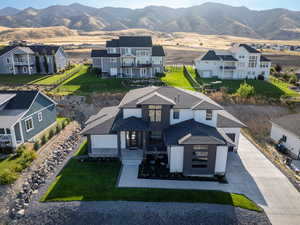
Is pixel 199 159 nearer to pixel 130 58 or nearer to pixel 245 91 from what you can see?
pixel 245 91

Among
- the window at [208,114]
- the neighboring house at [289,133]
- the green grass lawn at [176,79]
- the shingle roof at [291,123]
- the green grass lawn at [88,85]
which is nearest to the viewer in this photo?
the window at [208,114]

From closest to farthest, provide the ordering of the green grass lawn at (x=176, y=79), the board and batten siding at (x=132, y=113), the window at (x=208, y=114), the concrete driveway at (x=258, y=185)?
1. the concrete driveway at (x=258, y=185)
2. the window at (x=208, y=114)
3. the board and batten siding at (x=132, y=113)
4. the green grass lawn at (x=176, y=79)

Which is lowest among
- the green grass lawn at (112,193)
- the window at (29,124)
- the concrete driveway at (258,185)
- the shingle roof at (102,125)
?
the concrete driveway at (258,185)

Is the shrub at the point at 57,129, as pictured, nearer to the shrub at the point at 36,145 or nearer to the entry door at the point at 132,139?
the shrub at the point at 36,145

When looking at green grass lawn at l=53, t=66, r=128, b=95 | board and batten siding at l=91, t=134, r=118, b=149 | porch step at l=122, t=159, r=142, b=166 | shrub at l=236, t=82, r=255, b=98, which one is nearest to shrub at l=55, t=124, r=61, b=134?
board and batten siding at l=91, t=134, r=118, b=149

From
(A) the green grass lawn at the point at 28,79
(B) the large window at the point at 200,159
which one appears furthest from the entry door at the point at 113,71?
(B) the large window at the point at 200,159

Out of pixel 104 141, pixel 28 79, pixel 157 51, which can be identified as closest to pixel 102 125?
pixel 104 141

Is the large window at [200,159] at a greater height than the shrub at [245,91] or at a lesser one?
lesser
